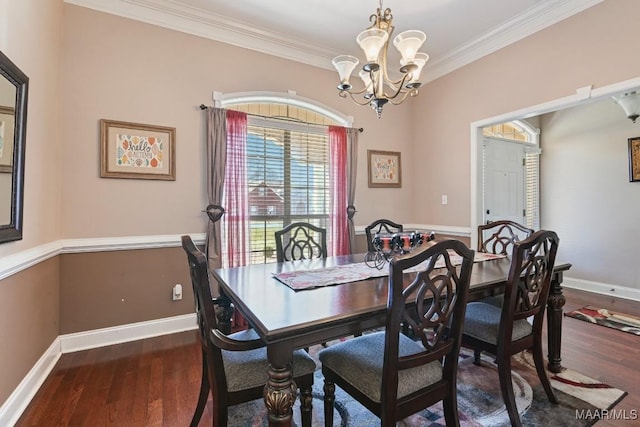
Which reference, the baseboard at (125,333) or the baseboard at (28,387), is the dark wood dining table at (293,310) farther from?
the baseboard at (125,333)

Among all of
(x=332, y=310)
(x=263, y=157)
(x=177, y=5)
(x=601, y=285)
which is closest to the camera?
(x=332, y=310)

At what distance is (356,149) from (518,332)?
2561 millimetres

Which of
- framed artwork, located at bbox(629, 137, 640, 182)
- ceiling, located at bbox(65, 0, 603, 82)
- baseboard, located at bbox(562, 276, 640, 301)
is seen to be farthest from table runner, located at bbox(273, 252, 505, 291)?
framed artwork, located at bbox(629, 137, 640, 182)

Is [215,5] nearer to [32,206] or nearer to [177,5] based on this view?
[177,5]

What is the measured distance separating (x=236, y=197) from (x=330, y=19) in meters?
1.93

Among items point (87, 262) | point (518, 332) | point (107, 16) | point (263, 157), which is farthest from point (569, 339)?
point (107, 16)

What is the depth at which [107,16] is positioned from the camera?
262 cm

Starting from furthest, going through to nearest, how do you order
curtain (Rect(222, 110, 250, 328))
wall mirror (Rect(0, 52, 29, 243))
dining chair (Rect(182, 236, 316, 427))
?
1. curtain (Rect(222, 110, 250, 328))
2. wall mirror (Rect(0, 52, 29, 243))
3. dining chair (Rect(182, 236, 316, 427))

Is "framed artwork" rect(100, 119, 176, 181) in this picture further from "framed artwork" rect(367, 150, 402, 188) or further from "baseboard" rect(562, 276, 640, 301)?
"baseboard" rect(562, 276, 640, 301)

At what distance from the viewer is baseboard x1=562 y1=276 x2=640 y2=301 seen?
375 cm

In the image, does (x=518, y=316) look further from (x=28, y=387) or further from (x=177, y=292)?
(x=28, y=387)

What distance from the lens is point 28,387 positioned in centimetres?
185

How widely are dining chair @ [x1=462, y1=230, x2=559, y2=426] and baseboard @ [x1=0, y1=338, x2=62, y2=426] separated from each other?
8.22ft

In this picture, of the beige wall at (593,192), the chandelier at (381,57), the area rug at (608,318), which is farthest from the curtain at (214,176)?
the beige wall at (593,192)
